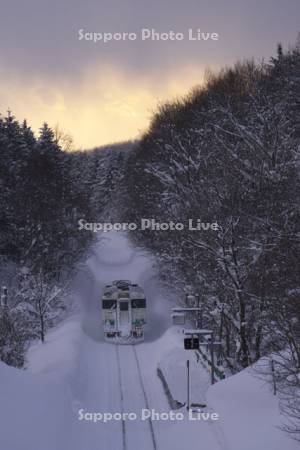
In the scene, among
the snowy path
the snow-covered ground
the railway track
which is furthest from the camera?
the railway track

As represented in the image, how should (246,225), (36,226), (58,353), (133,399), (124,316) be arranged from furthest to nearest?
1. (36,226)
2. (124,316)
3. (58,353)
4. (246,225)
5. (133,399)

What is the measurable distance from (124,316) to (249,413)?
18.7 meters

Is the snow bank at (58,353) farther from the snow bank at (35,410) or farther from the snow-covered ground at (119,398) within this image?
the snow bank at (35,410)

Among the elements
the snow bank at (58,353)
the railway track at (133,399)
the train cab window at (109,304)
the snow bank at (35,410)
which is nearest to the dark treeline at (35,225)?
the snow bank at (58,353)

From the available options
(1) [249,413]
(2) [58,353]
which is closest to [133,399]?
(2) [58,353]

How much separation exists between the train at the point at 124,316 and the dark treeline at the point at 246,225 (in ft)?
9.92

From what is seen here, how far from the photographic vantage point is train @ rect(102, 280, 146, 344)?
31797mm

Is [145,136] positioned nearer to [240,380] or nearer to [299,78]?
[299,78]

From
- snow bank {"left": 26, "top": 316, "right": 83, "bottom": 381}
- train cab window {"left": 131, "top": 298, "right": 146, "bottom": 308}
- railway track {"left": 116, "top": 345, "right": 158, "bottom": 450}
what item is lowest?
railway track {"left": 116, "top": 345, "right": 158, "bottom": 450}

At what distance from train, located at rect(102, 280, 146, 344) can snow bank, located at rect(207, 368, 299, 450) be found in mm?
→ 14600

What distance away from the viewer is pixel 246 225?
21.7 m

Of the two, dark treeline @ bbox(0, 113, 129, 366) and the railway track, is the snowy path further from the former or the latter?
dark treeline @ bbox(0, 113, 129, 366)

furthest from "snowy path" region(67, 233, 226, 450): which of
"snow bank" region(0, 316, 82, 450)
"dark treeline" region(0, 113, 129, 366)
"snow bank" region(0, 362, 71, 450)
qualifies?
"dark treeline" region(0, 113, 129, 366)

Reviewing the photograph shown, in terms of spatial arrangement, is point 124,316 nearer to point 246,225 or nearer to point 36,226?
point 36,226
